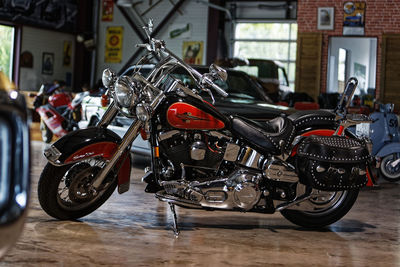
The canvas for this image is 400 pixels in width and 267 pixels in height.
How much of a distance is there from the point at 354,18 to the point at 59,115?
6957mm

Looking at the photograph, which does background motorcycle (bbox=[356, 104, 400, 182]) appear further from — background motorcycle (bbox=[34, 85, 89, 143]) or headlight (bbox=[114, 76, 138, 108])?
background motorcycle (bbox=[34, 85, 89, 143])

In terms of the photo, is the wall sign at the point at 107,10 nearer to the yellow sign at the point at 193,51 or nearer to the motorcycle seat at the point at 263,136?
the yellow sign at the point at 193,51

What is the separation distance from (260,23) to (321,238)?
17.0 meters

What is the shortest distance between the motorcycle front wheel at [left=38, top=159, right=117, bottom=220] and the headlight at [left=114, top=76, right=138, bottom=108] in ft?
1.63

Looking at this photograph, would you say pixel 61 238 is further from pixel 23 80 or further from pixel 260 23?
pixel 260 23

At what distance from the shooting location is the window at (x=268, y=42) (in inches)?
818

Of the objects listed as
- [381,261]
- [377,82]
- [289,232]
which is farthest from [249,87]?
[377,82]

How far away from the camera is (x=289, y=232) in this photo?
14.8 feet

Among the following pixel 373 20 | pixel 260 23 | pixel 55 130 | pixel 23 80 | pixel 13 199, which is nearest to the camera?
pixel 13 199

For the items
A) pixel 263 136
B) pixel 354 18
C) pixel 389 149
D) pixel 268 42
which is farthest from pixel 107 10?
pixel 263 136

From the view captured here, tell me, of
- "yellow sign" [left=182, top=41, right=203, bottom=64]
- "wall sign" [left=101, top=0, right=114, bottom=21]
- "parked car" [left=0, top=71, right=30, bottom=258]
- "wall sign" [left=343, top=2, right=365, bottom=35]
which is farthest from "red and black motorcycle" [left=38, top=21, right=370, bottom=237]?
"wall sign" [left=101, top=0, right=114, bottom=21]

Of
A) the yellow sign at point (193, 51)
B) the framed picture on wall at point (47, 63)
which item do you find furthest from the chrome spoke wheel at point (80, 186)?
the framed picture on wall at point (47, 63)

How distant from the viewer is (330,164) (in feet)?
14.0

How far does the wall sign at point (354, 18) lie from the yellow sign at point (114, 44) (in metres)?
9.00
